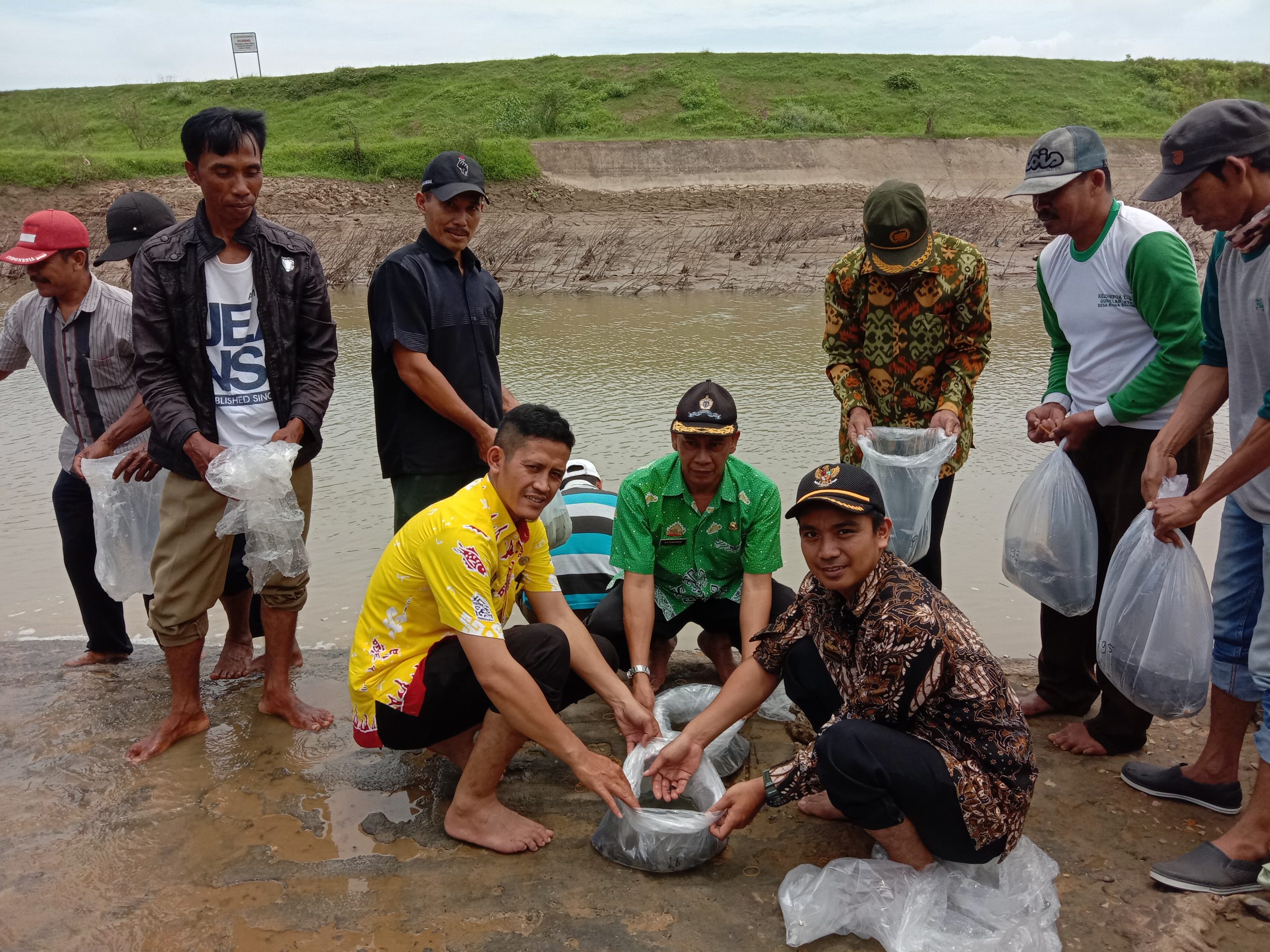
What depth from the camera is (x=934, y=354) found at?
3.31 meters

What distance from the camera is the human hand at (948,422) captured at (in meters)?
3.23

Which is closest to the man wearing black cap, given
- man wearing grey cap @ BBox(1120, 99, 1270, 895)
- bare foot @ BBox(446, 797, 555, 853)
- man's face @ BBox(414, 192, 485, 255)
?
man's face @ BBox(414, 192, 485, 255)

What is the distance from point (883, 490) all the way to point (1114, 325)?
87cm

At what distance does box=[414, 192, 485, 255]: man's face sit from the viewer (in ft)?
10.5

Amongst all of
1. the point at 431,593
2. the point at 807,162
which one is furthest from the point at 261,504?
the point at 807,162

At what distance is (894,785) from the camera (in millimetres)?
2072

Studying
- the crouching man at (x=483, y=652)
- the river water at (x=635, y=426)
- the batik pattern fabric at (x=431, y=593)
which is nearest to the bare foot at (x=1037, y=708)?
the river water at (x=635, y=426)

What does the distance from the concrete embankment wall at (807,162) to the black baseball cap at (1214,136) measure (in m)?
20.3

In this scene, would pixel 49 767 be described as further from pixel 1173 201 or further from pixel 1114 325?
pixel 1173 201

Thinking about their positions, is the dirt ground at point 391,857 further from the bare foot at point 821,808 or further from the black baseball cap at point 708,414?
the black baseball cap at point 708,414

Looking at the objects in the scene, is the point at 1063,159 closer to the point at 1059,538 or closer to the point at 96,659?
the point at 1059,538

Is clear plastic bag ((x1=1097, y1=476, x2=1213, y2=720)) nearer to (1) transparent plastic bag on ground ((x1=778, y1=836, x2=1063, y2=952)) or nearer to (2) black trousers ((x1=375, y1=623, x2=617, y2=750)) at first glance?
(1) transparent plastic bag on ground ((x1=778, y1=836, x2=1063, y2=952))

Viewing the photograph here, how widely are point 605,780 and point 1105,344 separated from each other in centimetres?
193

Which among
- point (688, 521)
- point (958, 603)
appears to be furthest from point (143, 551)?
point (958, 603)
